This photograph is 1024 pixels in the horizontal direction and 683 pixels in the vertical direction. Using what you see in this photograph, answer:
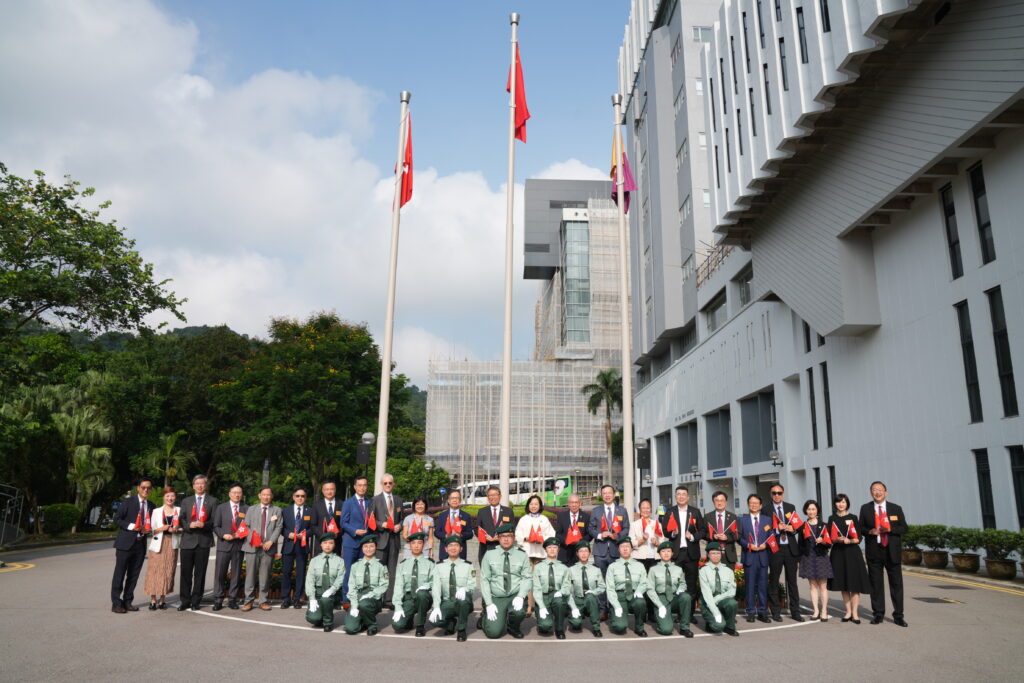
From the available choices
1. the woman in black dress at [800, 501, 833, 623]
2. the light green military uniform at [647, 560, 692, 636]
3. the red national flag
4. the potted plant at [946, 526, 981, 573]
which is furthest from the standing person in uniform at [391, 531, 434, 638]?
the potted plant at [946, 526, 981, 573]

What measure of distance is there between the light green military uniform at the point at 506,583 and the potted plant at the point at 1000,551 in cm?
1116

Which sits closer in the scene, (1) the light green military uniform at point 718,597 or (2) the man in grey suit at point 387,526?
(1) the light green military uniform at point 718,597

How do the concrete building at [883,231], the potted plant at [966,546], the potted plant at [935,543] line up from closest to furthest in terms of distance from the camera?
the potted plant at [966,546] → the concrete building at [883,231] → the potted plant at [935,543]

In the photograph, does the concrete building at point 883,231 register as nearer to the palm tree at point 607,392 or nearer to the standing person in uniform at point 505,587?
the standing person in uniform at point 505,587

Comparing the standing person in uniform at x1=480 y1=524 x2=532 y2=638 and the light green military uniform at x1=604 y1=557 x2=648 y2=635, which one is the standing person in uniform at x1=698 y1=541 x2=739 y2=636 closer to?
the light green military uniform at x1=604 y1=557 x2=648 y2=635

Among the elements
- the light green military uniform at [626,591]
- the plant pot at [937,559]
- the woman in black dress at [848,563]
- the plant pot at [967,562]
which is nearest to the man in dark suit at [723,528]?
the woman in black dress at [848,563]

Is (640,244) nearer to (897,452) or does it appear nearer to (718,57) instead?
(718,57)

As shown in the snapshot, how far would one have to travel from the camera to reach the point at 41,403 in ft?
89.0

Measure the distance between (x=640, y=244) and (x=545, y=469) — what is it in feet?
82.8

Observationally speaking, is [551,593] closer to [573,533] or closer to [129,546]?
[573,533]

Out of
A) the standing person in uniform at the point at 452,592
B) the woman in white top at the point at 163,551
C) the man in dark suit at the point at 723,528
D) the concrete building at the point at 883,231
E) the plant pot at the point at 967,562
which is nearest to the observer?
the standing person in uniform at the point at 452,592

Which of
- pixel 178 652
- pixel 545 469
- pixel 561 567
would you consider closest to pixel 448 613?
pixel 561 567

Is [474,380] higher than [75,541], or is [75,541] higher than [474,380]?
[474,380]

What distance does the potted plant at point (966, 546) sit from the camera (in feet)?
49.8
